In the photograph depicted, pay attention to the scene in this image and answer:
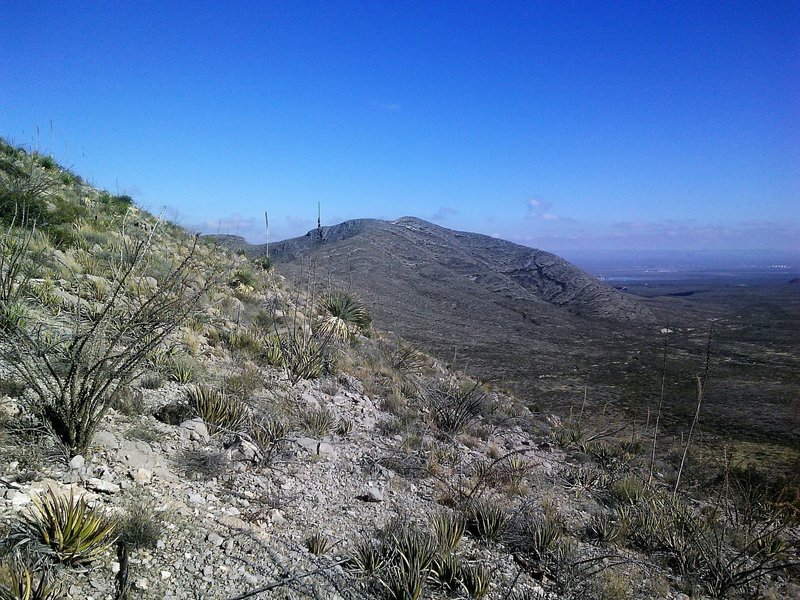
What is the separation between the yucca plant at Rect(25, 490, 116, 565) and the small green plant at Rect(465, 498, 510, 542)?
3.10 m

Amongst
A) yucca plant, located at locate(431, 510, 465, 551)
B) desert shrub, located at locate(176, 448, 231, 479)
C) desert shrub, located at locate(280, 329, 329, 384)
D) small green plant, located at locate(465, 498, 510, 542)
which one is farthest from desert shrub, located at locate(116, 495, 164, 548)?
desert shrub, located at locate(280, 329, 329, 384)

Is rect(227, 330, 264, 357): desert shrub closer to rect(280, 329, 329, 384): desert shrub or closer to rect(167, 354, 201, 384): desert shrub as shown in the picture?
rect(280, 329, 329, 384): desert shrub

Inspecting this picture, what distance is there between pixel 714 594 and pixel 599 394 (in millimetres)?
11125

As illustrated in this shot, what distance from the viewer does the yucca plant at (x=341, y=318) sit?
10533 millimetres

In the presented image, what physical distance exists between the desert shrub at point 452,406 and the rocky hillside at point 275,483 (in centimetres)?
5

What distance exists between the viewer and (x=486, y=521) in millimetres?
4539

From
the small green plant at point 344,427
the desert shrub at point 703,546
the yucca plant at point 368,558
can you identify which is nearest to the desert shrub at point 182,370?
the small green plant at point 344,427

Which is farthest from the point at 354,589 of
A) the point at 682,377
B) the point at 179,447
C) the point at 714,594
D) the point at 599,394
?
the point at 682,377

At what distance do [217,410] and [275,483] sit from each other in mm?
1255

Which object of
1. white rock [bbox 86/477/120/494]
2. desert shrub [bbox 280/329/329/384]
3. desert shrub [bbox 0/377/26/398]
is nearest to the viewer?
white rock [bbox 86/477/120/494]

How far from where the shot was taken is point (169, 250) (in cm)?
1353

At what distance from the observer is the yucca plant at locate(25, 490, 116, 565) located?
2732mm

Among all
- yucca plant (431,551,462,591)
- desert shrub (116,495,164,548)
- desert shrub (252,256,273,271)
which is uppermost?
desert shrub (252,256,273,271)

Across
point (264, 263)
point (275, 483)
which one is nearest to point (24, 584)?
point (275, 483)
